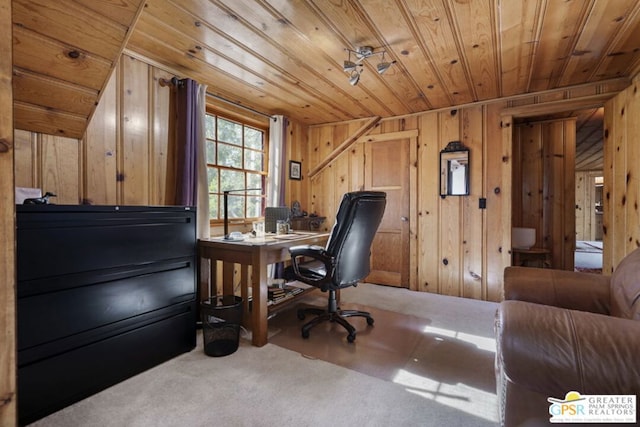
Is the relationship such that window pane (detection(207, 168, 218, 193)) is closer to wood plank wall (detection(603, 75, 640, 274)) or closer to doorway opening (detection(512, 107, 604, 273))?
doorway opening (detection(512, 107, 604, 273))

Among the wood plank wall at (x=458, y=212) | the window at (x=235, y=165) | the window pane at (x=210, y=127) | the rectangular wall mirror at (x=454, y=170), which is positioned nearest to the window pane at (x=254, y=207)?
the window at (x=235, y=165)

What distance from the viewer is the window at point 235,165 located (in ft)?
10.3

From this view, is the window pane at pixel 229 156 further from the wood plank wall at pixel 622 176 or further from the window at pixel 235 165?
the wood plank wall at pixel 622 176

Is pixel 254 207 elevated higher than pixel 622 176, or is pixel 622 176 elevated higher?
pixel 622 176

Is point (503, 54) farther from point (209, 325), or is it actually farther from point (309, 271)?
point (209, 325)

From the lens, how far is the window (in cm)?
315

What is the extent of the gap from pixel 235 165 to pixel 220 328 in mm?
1898

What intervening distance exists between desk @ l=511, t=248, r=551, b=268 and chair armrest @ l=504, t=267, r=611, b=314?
2232mm

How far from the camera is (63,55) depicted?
59.8 inches

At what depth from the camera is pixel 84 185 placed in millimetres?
2119

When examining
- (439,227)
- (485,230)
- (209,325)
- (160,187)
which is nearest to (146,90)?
(160,187)

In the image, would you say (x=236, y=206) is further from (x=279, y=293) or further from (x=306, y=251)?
(x=306, y=251)

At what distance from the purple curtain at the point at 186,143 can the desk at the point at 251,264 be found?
448 mm

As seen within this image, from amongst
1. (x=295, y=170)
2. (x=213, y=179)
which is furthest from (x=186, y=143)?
Result: (x=295, y=170)
